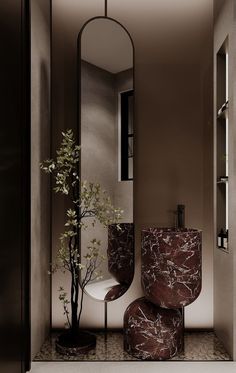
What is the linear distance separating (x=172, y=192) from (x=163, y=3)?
142 centimetres

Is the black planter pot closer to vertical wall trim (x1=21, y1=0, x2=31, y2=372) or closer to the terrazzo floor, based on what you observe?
the terrazzo floor

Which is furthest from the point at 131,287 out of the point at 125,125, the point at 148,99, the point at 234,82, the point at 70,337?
the point at 234,82

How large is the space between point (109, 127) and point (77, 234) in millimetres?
790

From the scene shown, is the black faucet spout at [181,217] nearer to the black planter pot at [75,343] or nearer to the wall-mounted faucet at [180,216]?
the wall-mounted faucet at [180,216]

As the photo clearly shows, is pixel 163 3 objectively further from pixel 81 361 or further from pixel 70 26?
pixel 81 361

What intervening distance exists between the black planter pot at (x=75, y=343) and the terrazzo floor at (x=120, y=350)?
29 millimetres

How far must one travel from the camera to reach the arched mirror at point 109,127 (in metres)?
2.84

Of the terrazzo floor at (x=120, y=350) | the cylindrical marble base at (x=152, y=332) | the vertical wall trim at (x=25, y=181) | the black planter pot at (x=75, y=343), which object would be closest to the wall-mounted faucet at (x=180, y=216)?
the cylindrical marble base at (x=152, y=332)

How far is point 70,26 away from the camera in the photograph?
3.02 m

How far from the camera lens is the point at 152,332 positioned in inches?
97.7

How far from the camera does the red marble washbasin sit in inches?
95.0

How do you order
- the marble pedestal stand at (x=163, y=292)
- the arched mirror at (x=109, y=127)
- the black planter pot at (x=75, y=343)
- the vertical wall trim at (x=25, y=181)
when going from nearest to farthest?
the vertical wall trim at (x=25, y=181) < the marble pedestal stand at (x=163, y=292) < the black planter pot at (x=75, y=343) < the arched mirror at (x=109, y=127)

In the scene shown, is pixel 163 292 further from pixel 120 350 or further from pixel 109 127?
pixel 109 127

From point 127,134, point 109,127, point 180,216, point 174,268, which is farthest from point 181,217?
point 109,127
